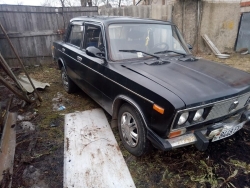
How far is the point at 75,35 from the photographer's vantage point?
4125 mm

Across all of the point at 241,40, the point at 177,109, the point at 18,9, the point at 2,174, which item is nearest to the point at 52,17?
the point at 18,9

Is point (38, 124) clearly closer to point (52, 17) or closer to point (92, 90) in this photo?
point (92, 90)

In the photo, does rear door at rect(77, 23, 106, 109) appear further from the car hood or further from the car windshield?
the car hood

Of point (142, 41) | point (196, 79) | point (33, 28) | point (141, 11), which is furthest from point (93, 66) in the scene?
point (141, 11)

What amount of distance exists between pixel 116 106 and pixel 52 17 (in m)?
6.28

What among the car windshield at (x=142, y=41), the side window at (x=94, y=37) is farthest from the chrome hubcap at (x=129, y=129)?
the side window at (x=94, y=37)

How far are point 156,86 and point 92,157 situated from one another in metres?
1.47

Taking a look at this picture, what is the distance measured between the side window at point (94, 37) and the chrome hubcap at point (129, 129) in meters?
1.20

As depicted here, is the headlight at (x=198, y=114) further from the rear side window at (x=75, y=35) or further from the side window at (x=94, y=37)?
the rear side window at (x=75, y=35)

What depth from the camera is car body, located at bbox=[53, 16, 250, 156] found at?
1999mm

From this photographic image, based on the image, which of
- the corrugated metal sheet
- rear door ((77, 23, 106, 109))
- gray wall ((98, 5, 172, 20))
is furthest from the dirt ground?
the corrugated metal sheet

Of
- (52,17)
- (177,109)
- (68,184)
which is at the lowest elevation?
(68,184)

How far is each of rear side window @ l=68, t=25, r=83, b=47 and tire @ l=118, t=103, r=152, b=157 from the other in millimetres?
1994

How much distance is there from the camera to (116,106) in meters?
2.81
